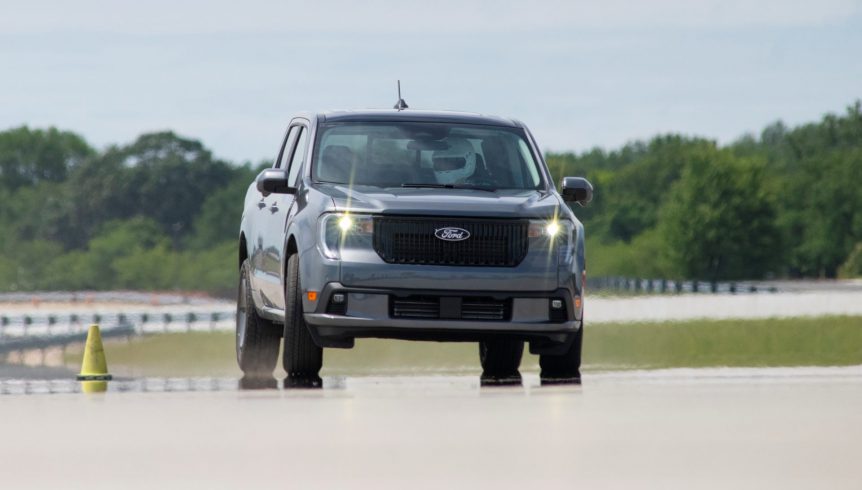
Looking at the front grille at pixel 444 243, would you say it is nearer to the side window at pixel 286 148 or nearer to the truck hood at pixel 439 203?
the truck hood at pixel 439 203

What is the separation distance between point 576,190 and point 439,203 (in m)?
1.33

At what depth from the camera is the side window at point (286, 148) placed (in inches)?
679

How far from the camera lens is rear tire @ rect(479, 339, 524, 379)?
17547mm

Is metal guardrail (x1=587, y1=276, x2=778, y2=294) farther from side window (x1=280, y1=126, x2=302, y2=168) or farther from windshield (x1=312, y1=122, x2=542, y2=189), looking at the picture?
windshield (x1=312, y1=122, x2=542, y2=189)

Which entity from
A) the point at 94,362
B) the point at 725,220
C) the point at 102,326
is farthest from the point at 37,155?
the point at 94,362

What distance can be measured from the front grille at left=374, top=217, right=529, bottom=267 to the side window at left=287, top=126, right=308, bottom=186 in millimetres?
1570

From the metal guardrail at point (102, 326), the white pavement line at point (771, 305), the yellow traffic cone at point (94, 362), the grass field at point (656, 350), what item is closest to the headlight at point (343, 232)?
the yellow traffic cone at point (94, 362)

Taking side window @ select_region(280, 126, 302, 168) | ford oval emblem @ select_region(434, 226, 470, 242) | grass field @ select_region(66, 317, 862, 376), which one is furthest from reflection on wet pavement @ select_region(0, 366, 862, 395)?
grass field @ select_region(66, 317, 862, 376)

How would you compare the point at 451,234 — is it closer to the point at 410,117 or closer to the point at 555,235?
the point at 555,235

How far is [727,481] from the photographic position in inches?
372

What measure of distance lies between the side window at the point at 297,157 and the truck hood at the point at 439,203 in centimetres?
97

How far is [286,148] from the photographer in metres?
17.6

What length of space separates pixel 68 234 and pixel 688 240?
207ft

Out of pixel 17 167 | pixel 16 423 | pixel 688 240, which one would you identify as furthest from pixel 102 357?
pixel 17 167
